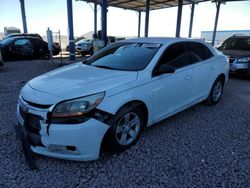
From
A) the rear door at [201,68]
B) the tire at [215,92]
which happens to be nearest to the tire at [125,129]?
the rear door at [201,68]

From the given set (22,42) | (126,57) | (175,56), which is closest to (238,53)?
(175,56)

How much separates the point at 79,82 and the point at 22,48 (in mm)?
10350

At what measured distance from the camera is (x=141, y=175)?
2412 mm

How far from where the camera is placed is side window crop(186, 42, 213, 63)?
396cm

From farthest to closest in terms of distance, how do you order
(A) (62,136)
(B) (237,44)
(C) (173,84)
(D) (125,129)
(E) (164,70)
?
1. (B) (237,44)
2. (C) (173,84)
3. (E) (164,70)
4. (D) (125,129)
5. (A) (62,136)

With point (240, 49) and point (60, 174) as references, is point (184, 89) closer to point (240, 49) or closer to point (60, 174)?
point (60, 174)

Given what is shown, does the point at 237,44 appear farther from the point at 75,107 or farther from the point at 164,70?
the point at 75,107

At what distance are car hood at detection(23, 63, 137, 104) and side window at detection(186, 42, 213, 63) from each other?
1.61 m

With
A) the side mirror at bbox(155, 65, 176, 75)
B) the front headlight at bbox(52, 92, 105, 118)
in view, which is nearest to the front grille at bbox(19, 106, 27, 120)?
the front headlight at bbox(52, 92, 105, 118)

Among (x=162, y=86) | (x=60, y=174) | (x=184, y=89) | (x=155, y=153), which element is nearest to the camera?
(x=60, y=174)

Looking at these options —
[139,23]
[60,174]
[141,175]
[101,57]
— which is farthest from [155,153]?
[139,23]

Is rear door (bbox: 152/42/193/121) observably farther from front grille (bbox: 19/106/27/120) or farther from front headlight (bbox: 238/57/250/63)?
front headlight (bbox: 238/57/250/63)

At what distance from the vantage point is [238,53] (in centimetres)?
792

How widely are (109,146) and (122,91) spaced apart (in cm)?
71
